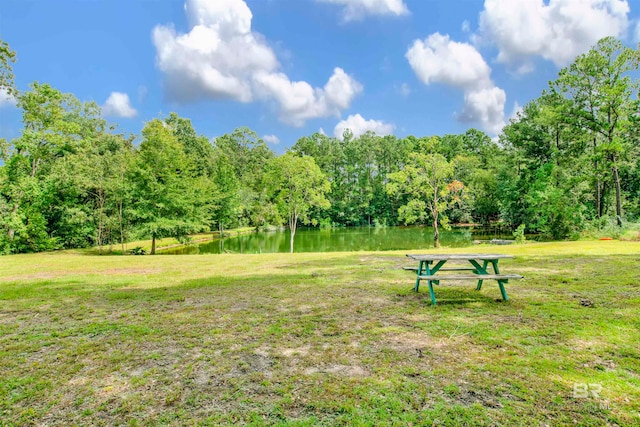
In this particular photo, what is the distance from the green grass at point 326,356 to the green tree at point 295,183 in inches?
703

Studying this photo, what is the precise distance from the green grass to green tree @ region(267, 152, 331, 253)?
1786 centimetres

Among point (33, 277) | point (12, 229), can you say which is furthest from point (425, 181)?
point (12, 229)

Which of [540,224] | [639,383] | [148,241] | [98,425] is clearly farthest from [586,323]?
[148,241]

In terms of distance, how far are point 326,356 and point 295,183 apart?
69.0 feet

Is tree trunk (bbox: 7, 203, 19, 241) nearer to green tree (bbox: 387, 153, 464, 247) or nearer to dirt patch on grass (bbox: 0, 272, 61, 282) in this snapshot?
dirt patch on grass (bbox: 0, 272, 61, 282)

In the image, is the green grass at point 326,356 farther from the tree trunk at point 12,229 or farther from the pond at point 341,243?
the pond at point 341,243

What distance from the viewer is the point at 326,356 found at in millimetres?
3482

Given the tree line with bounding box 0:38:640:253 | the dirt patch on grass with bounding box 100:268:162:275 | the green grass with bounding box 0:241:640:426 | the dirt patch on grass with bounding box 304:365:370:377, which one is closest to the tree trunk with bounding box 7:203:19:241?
the tree line with bounding box 0:38:640:253

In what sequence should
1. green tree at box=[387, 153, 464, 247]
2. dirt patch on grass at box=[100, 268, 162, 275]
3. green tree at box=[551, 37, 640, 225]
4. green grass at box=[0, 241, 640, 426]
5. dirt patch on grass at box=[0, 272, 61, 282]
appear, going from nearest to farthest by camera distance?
green grass at box=[0, 241, 640, 426]
dirt patch on grass at box=[0, 272, 61, 282]
dirt patch on grass at box=[100, 268, 162, 275]
green tree at box=[551, 37, 640, 225]
green tree at box=[387, 153, 464, 247]

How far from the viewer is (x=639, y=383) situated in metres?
2.80

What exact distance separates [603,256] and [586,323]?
25.5 feet

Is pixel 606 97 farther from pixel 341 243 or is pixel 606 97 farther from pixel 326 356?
pixel 326 356

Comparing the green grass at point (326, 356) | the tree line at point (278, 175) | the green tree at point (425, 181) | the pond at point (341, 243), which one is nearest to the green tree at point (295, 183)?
the tree line at point (278, 175)

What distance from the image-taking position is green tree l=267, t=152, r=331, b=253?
24031mm
